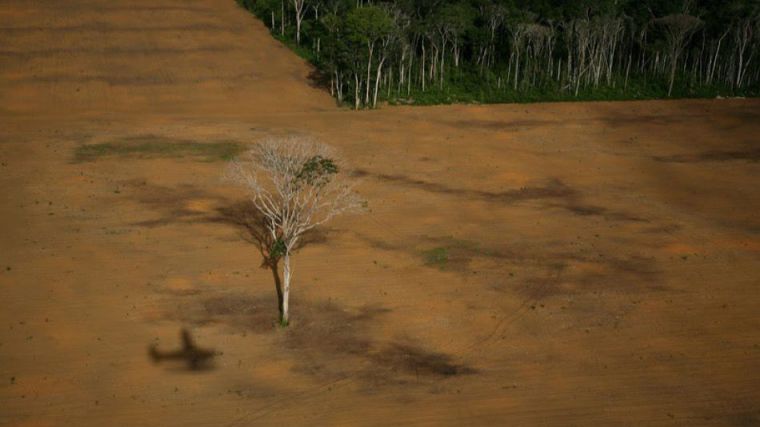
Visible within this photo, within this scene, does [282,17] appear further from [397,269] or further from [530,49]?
[397,269]

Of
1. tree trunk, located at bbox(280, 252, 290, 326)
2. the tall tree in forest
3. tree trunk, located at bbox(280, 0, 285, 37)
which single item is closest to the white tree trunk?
tree trunk, located at bbox(280, 252, 290, 326)

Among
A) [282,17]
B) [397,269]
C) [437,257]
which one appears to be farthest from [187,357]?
[282,17]

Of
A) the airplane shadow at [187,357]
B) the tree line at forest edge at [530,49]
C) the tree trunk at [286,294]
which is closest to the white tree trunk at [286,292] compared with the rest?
the tree trunk at [286,294]

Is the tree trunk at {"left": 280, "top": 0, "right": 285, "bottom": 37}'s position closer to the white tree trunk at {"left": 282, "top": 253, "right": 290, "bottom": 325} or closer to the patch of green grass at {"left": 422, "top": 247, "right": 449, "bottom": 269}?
the patch of green grass at {"left": 422, "top": 247, "right": 449, "bottom": 269}

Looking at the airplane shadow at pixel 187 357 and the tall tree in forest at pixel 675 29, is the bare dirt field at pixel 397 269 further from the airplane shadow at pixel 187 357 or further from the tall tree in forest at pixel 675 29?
the tall tree in forest at pixel 675 29

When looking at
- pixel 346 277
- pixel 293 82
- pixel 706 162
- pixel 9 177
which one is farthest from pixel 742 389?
pixel 293 82

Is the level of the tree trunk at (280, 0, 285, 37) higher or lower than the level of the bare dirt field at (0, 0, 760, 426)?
higher

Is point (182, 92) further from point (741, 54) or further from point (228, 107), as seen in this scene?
point (741, 54)
